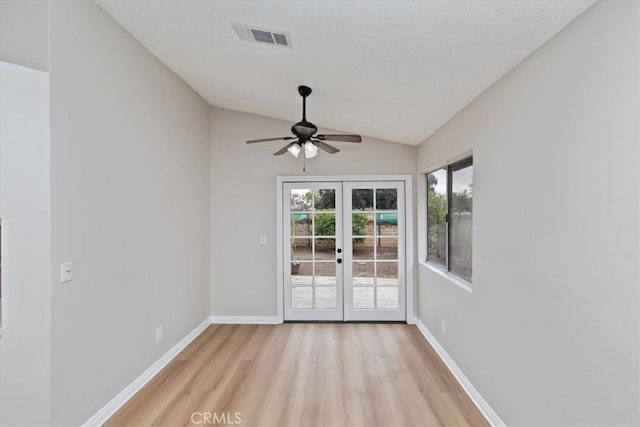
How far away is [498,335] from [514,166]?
45.4 inches

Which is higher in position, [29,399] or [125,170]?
[125,170]

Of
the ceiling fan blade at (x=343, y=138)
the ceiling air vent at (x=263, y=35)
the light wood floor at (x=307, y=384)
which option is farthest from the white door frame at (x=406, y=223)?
the ceiling air vent at (x=263, y=35)

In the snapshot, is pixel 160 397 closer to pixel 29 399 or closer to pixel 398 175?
pixel 29 399

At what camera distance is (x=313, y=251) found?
4555mm

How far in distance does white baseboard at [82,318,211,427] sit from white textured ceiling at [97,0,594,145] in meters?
2.80

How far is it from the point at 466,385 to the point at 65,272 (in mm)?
3067

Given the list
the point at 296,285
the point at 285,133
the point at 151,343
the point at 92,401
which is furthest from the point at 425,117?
the point at 92,401

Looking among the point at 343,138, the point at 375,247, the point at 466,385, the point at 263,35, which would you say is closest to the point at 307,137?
the point at 343,138

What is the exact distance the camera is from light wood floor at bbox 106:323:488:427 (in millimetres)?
2422

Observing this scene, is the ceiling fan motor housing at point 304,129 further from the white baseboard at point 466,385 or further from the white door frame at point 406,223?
the white baseboard at point 466,385

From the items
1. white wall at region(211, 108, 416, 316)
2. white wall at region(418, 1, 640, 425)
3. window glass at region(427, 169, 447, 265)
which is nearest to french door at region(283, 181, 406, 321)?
white wall at region(211, 108, 416, 316)

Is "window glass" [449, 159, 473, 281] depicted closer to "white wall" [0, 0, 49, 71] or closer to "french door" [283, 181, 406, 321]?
"french door" [283, 181, 406, 321]

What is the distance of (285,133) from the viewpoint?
4527 mm

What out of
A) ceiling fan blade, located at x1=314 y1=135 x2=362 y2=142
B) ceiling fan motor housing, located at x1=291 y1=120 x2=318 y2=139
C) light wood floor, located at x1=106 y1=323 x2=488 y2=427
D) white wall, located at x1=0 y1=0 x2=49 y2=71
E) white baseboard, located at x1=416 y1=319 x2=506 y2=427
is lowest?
light wood floor, located at x1=106 y1=323 x2=488 y2=427
